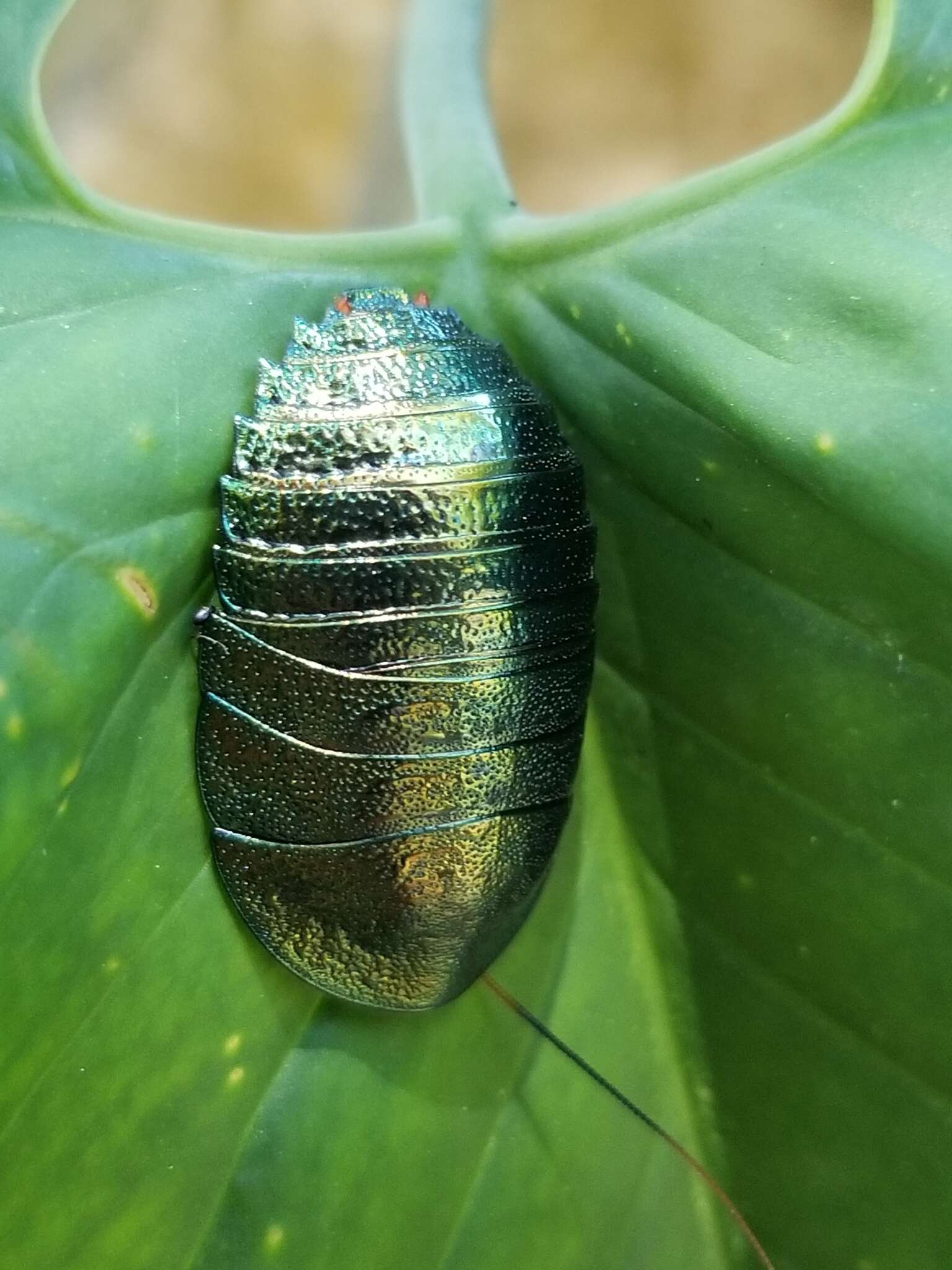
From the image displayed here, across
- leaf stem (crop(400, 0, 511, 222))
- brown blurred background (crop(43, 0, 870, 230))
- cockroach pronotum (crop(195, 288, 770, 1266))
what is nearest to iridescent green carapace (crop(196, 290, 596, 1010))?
cockroach pronotum (crop(195, 288, 770, 1266))

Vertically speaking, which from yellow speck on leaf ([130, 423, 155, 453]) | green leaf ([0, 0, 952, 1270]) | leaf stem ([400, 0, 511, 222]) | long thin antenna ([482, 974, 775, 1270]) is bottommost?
long thin antenna ([482, 974, 775, 1270])

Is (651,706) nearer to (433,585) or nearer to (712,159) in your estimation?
(433,585)

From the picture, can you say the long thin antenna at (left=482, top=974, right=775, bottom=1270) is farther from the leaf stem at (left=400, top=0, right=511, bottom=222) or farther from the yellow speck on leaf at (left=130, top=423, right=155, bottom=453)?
the leaf stem at (left=400, top=0, right=511, bottom=222)

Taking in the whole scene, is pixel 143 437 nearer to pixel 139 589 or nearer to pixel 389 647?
pixel 139 589

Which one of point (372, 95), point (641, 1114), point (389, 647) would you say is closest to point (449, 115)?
point (372, 95)

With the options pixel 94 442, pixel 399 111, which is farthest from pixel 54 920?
pixel 399 111
